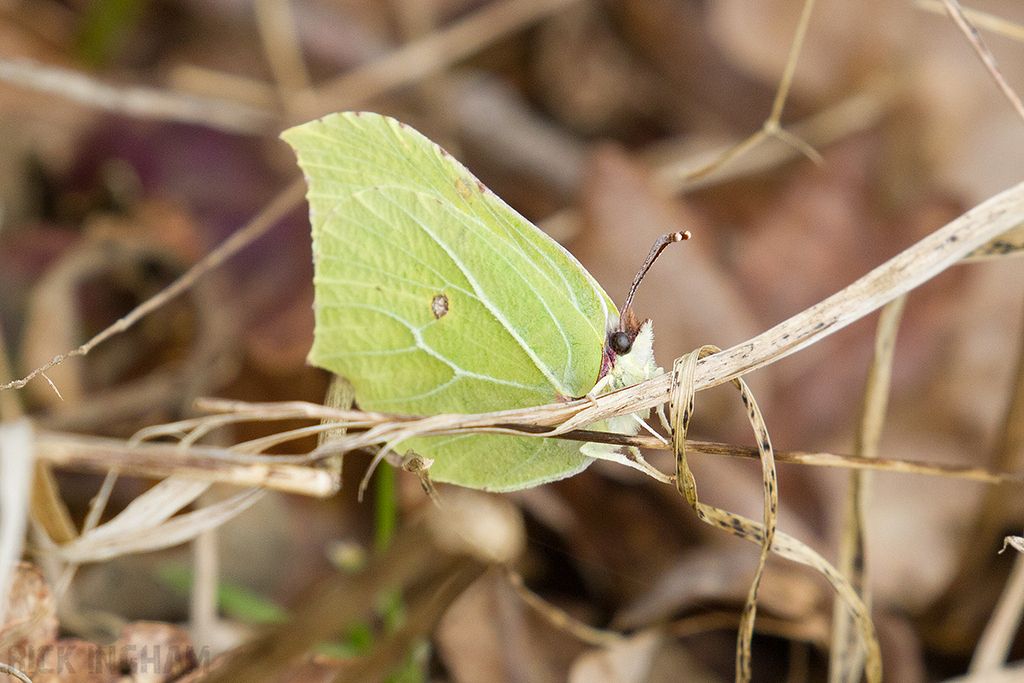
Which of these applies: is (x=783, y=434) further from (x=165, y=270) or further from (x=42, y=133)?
(x=42, y=133)

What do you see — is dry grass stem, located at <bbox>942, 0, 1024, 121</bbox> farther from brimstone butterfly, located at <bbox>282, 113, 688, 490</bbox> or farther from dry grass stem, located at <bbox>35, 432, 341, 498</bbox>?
dry grass stem, located at <bbox>35, 432, 341, 498</bbox>

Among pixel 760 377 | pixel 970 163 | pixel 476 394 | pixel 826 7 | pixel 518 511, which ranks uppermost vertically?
pixel 826 7

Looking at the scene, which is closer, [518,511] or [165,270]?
[518,511]

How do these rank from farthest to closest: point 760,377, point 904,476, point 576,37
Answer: point 576,37 < point 760,377 < point 904,476

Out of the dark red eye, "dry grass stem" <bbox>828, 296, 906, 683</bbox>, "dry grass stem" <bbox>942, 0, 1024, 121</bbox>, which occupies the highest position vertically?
"dry grass stem" <bbox>942, 0, 1024, 121</bbox>

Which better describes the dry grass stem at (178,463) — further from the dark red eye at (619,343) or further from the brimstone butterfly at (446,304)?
the dark red eye at (619,343)

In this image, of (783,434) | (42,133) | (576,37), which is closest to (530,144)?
(576,37)

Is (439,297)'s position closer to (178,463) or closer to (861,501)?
(178,463)

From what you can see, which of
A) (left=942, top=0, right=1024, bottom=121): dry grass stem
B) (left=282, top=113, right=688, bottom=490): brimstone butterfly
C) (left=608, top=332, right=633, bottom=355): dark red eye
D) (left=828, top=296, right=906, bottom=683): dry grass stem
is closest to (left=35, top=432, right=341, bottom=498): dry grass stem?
(left=282, top=113, right=688, bottom=490): brimstone butterfly

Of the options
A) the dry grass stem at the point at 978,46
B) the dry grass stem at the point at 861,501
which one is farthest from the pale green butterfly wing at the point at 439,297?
the dry grass stem at the point at 978,46
